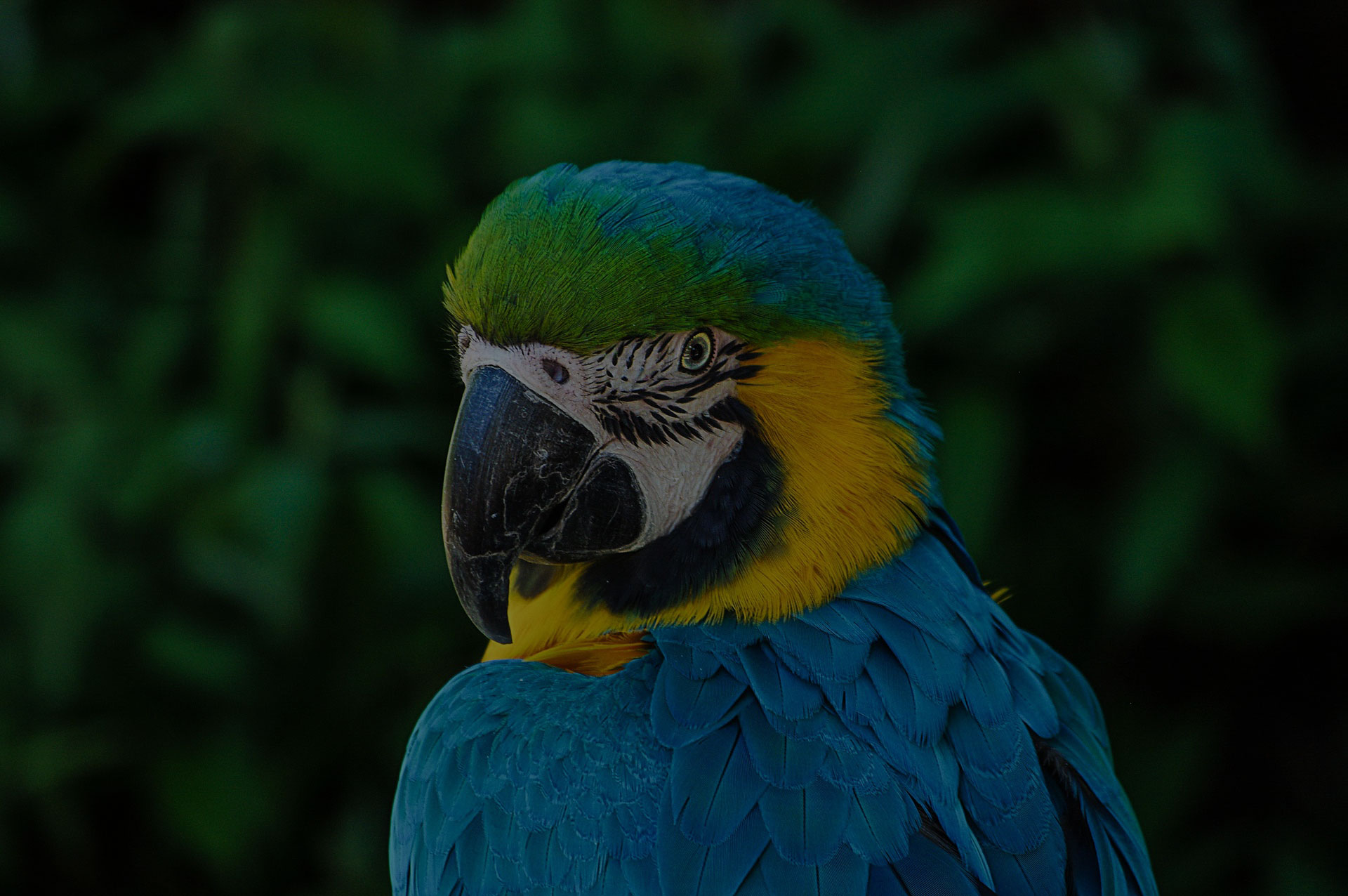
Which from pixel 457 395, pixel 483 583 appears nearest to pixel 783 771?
pixel 483 583

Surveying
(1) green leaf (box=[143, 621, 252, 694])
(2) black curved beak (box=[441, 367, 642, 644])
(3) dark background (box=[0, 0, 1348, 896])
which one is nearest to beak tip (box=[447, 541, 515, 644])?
(2) black curved beak (box=[441, 367, 642, 644])

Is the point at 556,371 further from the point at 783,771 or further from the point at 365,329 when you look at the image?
the point at 365,329

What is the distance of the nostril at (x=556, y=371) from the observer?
3.35ft

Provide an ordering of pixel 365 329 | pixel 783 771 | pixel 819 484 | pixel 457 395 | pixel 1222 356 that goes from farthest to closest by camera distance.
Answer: pixel 457 395 < pixel 365 329 < pixel 1222 356 < pixel 819 484 < pixel 783 771

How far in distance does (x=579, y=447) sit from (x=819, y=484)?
22 centimetres

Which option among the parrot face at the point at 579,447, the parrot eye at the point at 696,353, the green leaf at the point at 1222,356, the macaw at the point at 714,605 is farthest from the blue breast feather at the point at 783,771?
the green leaf at the point at 1222,356

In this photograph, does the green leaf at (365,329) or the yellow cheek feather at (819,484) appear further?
→ the green leaf at (365,329)

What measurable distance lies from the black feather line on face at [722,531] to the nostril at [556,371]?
14cm

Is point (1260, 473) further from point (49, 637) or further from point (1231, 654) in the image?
point (49, 637)

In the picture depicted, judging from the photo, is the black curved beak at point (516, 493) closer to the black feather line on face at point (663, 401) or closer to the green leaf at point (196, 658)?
the black feather line on face at point (663, 401)

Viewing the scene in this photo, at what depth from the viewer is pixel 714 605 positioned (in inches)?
41.6

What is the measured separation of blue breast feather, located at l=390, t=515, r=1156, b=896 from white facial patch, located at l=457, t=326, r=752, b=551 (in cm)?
13

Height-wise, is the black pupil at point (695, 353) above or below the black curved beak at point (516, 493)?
above

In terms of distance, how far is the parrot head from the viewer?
1.00 meters
